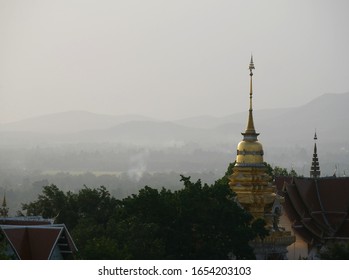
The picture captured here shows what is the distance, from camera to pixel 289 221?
7494 cm

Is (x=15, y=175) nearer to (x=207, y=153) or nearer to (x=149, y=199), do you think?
(x=207, y=153)

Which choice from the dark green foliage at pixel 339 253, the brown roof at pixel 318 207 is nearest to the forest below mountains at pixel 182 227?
the dark green foliage at pixel 339 253

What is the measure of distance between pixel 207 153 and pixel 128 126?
86.8 ft

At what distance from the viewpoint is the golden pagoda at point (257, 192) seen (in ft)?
218

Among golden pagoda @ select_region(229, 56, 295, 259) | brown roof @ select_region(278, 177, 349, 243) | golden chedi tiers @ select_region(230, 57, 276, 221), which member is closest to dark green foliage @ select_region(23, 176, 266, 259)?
golden pagoda @ select_region(229, 56, 295, 259)

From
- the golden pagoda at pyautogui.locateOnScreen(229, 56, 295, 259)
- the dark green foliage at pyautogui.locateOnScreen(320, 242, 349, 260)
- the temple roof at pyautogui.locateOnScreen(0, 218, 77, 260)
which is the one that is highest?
the golden pagoda at pyautogui.locateOnScreen(229, 56, 295, 259)

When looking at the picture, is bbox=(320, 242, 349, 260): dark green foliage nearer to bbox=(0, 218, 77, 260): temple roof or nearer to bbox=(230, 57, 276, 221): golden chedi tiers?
bbox=(0, 218, 77, 260): temple roof

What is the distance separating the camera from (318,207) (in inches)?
3123

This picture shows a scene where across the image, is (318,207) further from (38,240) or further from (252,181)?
(38,240)

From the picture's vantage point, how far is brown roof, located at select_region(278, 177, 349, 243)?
7562cm

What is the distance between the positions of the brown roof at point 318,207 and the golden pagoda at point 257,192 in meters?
6.98

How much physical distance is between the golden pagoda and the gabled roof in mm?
16237

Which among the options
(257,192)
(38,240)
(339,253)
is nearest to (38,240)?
(38,240)

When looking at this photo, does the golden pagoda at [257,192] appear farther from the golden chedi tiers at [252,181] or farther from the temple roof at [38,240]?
the temple roof at [38,240]
